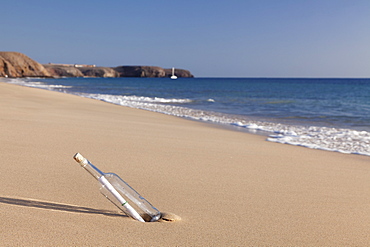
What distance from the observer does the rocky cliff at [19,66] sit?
100275mm

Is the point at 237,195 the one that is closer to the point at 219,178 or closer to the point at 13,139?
the point at 219,178

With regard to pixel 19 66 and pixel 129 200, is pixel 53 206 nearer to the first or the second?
pixel 129 200

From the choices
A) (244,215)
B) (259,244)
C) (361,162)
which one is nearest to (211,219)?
(244,215)

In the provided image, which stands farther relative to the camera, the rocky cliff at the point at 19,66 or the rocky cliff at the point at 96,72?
the rocky cliff at the point at 96,72

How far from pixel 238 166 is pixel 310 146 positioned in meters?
3.36

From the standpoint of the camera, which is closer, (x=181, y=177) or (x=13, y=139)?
(x=181, y=177)

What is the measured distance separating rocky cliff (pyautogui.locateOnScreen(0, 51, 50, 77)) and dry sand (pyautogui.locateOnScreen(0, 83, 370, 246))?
10785 centimetres

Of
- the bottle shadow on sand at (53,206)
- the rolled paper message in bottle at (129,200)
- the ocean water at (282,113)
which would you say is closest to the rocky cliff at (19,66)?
the ocean water at (282,113)

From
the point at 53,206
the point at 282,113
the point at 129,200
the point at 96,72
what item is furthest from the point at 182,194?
the point at 96,72

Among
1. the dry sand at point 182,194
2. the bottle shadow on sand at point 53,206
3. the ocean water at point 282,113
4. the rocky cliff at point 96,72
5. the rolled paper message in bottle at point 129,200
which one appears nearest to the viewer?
the dry sand at point 182,194

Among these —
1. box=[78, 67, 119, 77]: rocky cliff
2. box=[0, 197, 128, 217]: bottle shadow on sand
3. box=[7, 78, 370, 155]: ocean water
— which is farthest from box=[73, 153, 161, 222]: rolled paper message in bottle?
box=[78, 67, 119, 77]: rocky cliff

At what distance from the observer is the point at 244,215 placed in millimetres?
2748

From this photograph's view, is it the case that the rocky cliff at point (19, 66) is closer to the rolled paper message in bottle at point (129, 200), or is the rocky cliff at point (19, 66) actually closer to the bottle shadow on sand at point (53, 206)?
the bottle shadow on sand at point (53, 206)

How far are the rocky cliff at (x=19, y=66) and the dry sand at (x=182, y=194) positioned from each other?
108 m
